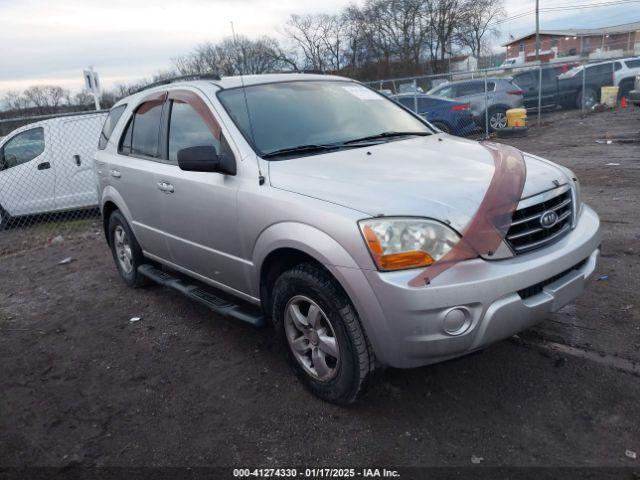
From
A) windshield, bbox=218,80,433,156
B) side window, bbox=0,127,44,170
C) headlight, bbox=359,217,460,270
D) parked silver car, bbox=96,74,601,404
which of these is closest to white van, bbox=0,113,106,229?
side window, bbox=0,127,44,170

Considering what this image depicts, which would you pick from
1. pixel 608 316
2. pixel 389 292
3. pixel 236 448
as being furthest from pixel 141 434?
pixel 608 316

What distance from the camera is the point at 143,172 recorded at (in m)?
4.54

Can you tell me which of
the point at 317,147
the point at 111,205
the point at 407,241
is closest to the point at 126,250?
the point at 111,205

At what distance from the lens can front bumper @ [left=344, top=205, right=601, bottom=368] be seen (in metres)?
2.53

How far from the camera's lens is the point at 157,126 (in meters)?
4.56

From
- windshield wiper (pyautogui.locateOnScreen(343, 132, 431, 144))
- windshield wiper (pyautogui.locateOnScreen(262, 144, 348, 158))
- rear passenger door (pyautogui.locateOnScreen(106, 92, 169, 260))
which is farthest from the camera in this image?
rear passenger door (pyautogui.locateOnScreen(106, 92, 169, 260))

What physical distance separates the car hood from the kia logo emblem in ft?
0.43

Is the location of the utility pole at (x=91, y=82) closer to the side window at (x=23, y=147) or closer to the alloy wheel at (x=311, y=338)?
the side window at (x=23, y=147)

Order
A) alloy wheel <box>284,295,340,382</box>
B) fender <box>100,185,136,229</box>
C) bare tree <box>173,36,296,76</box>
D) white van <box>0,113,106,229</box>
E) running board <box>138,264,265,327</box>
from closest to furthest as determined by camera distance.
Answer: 1. alloy wheel <box>284,295,340,382</box>
2. running board <box>138,264,265,327</box>
3. fender <box>100,185,136,229</box>
4. white van <box>0,113,106,229</box>
5. bare tree <box>173,36,296,76</box>

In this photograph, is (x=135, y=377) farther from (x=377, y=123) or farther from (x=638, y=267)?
(x=638, y=267)

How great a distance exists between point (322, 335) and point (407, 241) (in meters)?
0.80

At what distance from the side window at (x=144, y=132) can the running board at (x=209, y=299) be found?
3.44ft

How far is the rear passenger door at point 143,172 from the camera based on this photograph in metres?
4.45

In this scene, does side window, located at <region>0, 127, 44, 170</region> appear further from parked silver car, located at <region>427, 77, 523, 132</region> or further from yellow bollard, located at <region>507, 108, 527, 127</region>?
yellow bollard, located at <region>507, 108, 527, 127</region>
